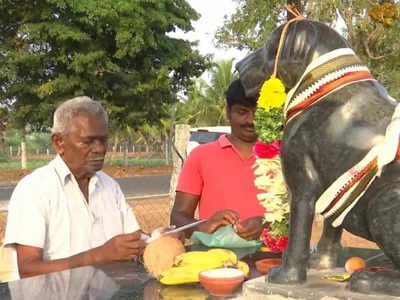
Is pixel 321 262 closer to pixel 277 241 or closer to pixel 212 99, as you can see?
pixel 277 241

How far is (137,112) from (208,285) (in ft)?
51.9

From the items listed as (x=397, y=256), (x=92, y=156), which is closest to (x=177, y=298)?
(x=397, y=256)

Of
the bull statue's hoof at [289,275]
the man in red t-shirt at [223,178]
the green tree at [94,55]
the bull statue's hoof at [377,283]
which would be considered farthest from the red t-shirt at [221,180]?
the green tree at [94,55]

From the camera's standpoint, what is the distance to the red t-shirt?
3.50 m

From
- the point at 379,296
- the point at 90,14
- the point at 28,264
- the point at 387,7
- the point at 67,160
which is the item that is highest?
the point at 90,14

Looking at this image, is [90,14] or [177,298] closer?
[177,298]

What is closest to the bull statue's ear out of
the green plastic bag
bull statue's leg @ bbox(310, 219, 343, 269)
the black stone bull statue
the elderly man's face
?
the black stone bull statue

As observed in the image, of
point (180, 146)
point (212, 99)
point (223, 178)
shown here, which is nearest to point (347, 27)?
point (180, 146)

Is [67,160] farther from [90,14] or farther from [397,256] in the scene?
[90,14]

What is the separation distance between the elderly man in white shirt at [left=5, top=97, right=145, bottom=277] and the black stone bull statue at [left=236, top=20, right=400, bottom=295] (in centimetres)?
101

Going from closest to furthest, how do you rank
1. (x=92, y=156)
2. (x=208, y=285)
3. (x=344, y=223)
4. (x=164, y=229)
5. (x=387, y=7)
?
(x=344, y=223)
(x=208, y=285)
(x=164, y=229)
(x=92, y=156)
(x=387, y=7)

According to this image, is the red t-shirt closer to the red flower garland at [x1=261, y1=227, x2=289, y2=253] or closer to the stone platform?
the red flower garland at [x1=261, y1=227, x2=289, y2=253]

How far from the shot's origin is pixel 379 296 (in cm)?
135

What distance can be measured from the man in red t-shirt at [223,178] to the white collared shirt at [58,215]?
707mm
